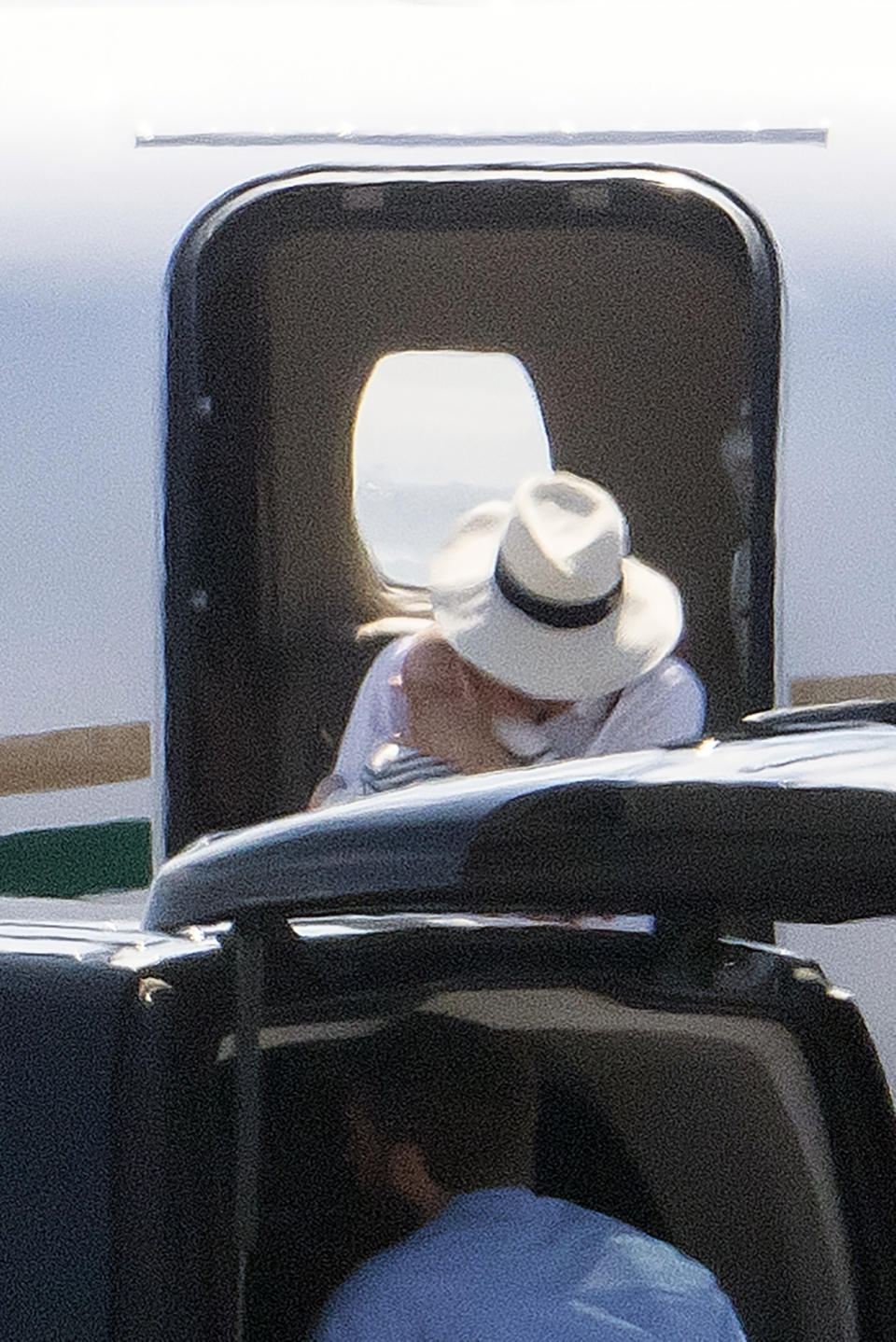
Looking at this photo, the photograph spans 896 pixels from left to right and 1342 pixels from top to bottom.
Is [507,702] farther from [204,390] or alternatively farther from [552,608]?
[204,390]

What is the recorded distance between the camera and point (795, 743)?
2.10 m

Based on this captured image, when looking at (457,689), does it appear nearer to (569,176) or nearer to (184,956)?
(569,176)

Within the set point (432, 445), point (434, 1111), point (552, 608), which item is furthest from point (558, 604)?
point (434, 1111)

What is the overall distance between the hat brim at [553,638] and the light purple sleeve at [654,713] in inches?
2.6

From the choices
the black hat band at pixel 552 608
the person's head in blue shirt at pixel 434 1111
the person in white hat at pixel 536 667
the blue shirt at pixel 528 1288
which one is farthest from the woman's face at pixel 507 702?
the blue shirt at pixel 528 1288

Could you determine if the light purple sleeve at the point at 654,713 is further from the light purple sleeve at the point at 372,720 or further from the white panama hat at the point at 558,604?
the light purple sleeve at the point at 372,720

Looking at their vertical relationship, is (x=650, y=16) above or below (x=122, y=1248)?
above

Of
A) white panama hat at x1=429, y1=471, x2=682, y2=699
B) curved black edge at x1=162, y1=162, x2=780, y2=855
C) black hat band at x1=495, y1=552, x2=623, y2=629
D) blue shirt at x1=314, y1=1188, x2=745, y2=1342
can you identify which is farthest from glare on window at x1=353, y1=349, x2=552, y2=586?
blue shirt at x1=314, y1=1188, x2=745, y2=1342

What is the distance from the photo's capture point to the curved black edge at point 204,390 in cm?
467

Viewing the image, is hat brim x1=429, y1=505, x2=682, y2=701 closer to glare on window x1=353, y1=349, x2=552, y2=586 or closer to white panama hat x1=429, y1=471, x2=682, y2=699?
white panama hat x1=429, y1=471, x2=682, y2=699

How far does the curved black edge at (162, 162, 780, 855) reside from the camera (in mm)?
4672

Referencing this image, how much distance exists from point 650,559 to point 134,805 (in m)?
1.10

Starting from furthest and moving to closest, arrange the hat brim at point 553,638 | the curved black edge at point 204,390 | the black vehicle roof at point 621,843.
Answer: the curved black edge at point 204,390 < the hat brim at point 553,638 < the black vehicle roof at point 621,843

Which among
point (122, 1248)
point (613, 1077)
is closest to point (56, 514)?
point (613, 1077)
